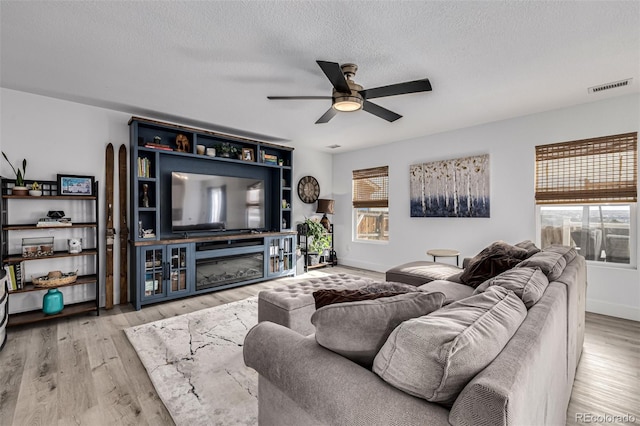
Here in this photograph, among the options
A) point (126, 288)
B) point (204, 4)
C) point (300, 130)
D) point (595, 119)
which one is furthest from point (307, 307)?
point (595, 119)

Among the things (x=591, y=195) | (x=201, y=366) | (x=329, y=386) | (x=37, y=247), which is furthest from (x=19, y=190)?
(x=591, y=195)

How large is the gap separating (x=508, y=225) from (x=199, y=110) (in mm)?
4315

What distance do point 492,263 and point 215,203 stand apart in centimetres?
360

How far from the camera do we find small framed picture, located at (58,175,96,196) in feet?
10.8

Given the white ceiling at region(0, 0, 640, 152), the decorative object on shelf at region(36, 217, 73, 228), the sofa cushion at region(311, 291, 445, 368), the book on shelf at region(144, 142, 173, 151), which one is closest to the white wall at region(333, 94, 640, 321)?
the white ceiling at region(0, 0, 640, 152)

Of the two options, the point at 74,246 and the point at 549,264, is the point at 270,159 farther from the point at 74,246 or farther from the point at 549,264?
the point at 549,264

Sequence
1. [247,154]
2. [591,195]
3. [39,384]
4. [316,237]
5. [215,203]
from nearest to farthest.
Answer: [39,384]
[591,195]
[215,203]
[247,154]
[316,237]

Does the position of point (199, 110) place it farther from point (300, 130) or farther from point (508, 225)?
point (508, 225)

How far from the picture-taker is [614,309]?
3.32 m

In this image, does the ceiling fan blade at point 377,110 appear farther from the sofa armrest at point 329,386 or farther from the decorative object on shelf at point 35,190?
the decorative object on shelf at point 35,190

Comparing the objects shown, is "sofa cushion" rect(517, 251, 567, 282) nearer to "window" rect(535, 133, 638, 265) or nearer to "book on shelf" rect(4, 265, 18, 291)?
"window" rect(535, 133, 638, 265)

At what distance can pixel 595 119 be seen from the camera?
11.2 ft

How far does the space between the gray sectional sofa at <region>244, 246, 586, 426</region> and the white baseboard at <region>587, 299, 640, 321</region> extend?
2.93 metres

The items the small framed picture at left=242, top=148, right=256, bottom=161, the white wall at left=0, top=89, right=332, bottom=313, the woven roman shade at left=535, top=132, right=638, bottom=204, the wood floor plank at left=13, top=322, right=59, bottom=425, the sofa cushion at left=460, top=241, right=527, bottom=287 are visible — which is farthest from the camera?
the small framed picture at left=242, top=148, right=256, bottom=161
